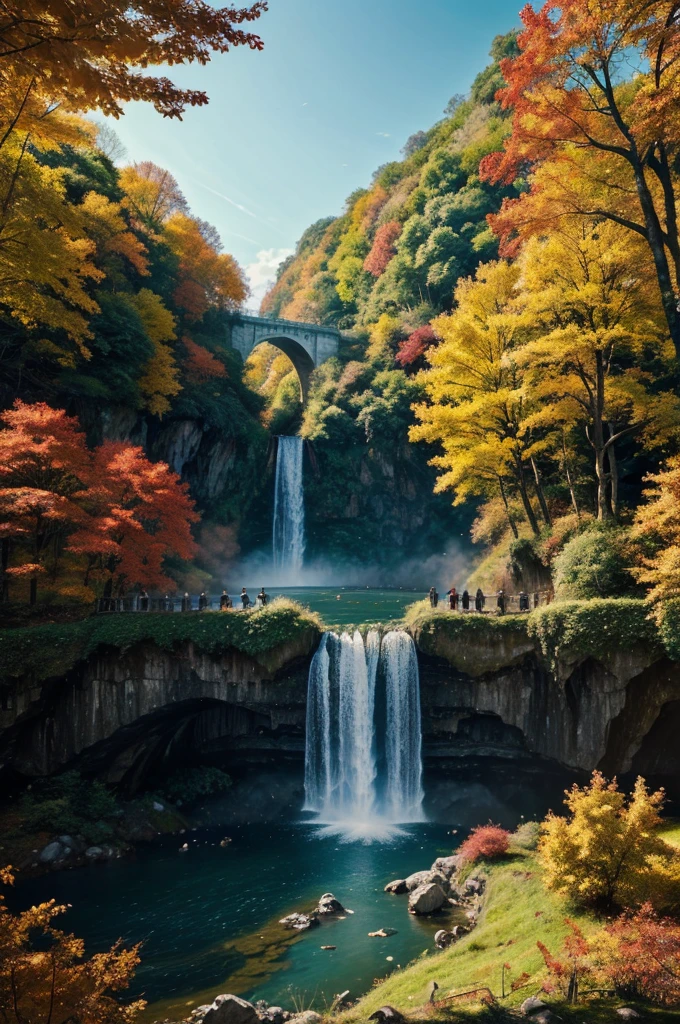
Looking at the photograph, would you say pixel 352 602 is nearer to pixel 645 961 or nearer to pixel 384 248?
pixel 645 961

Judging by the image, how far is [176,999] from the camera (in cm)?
1310

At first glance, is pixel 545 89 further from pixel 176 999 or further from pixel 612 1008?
pixel 176 999

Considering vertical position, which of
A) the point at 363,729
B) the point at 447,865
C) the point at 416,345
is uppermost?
the point at 416,345

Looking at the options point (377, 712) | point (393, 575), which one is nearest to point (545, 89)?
point (377, 712)

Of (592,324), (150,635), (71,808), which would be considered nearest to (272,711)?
(150,635)

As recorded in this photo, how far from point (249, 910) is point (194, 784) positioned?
816 cm

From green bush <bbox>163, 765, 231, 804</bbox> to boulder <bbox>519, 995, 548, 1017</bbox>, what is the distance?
1701 centimetres

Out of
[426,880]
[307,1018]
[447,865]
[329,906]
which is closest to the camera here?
[307,1018]

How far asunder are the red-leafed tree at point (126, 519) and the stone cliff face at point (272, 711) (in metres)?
3.87

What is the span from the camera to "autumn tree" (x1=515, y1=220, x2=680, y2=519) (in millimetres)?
19859

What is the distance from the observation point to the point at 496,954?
1231 cm

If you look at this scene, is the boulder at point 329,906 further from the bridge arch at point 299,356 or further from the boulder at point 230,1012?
the bridge arch at point 299,356

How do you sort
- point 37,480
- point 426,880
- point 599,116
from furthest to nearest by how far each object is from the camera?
point 37,480
point 426,880
point 599,116

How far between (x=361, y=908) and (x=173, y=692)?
9716mm
